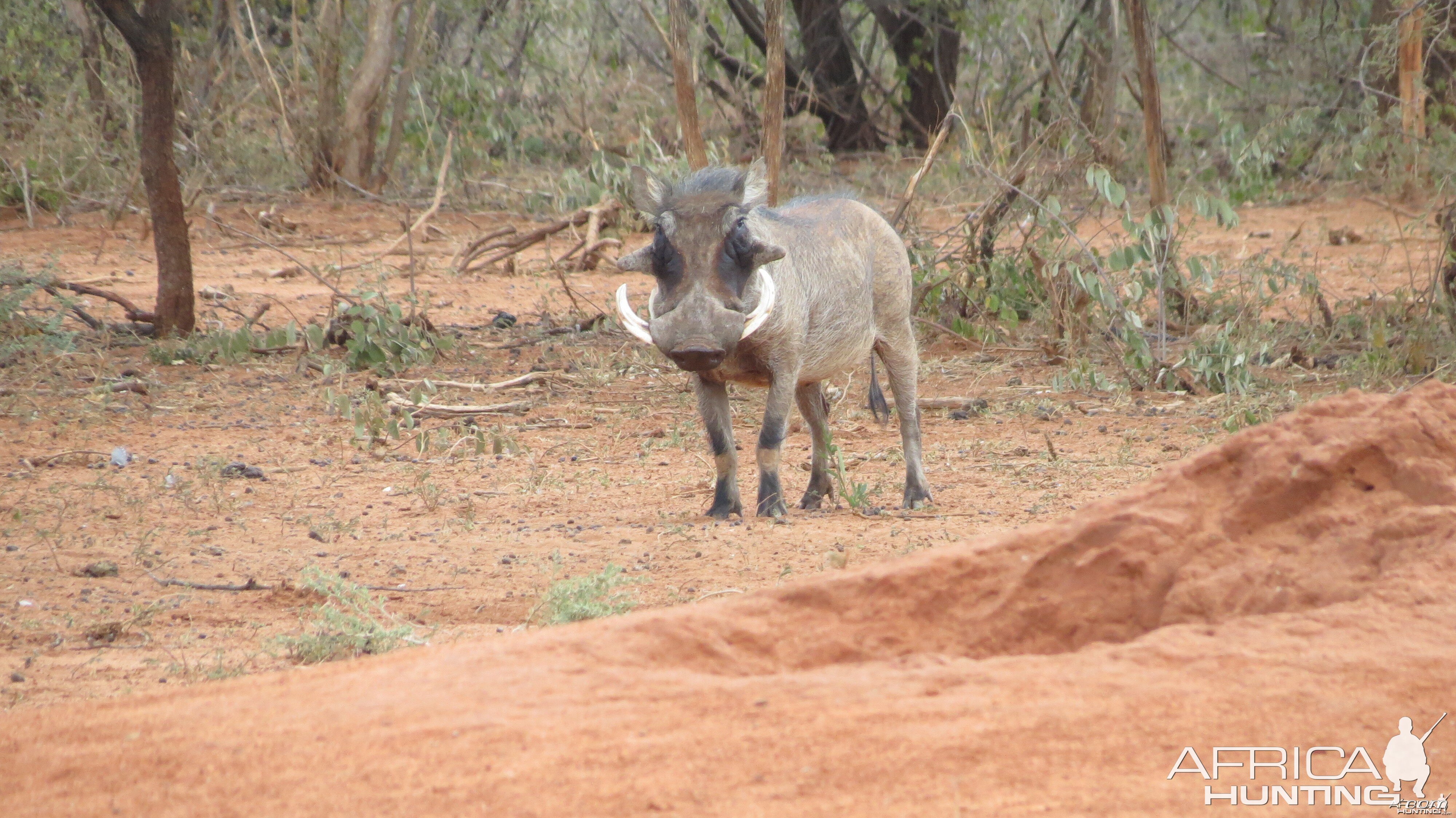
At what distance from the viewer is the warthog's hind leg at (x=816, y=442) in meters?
5.79

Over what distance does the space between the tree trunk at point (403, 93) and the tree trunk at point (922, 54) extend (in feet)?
15.5

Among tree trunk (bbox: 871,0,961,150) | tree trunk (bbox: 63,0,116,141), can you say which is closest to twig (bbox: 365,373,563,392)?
tree trunk (bbox: 63,0,116,141)

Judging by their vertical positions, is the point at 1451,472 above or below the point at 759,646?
above

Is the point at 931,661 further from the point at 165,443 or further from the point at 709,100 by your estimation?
the point at 709,100

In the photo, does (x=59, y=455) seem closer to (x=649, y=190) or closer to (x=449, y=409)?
(x=449, y=409)

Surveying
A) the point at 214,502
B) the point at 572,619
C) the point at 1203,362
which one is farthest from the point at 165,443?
the point at 1203,362

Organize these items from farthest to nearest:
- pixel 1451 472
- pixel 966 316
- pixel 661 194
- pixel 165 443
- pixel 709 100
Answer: pixel 709 100, pixel 966 316, pixel 165 443, pixel 661 194, pixel 1451 472

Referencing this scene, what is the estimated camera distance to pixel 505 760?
2.16 metres

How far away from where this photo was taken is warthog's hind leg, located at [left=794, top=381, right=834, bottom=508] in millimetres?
5793

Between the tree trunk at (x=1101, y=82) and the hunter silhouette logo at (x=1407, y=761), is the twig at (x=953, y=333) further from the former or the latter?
the hunter silhouette logo at (x=1407, y=761)

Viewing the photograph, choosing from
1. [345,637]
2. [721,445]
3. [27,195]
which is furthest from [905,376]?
[27,195]

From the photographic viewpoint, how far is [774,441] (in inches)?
213

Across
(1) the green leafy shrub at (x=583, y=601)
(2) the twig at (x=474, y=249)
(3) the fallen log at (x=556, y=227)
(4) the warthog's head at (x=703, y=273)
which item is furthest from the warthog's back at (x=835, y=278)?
(2) the twig at (x=474, y=249)

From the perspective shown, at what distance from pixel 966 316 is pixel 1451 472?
6.44m
